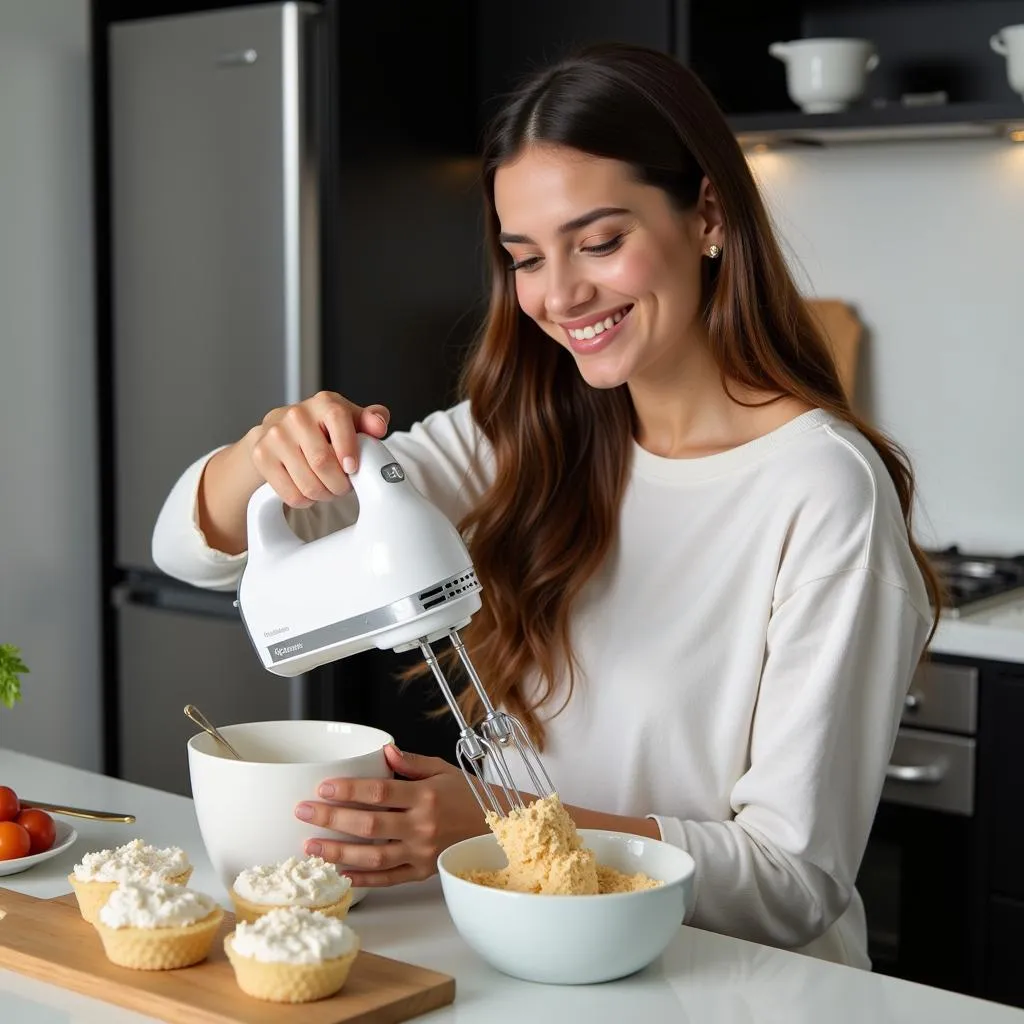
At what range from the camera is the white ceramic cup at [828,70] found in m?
2.46

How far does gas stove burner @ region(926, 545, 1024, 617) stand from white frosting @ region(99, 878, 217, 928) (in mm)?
1472

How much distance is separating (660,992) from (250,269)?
197 centimetres

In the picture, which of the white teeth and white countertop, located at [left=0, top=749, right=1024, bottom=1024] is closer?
white countertop, located at [left=0, top=749, right=1024, bottom=1024]

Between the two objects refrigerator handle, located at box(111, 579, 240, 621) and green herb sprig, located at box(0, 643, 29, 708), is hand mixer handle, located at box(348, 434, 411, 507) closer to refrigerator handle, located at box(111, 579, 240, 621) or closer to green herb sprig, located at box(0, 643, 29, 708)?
green herb sprig, located at box(0, 643, 29, 708)

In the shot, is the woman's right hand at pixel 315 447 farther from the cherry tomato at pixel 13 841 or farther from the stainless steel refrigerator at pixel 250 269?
the stainless steel refrigerator at pixel 250 269

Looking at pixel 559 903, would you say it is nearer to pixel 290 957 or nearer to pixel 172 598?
pixel 290 957

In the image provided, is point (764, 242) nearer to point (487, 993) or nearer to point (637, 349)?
point (637, 349)

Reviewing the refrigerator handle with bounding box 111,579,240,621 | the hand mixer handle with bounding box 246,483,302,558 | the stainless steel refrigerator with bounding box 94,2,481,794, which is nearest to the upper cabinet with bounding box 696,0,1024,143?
the stainless steel refrigerator with bounding box 94,2,481,794

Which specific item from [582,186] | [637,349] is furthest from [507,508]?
[582,186]

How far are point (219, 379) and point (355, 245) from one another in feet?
1.18

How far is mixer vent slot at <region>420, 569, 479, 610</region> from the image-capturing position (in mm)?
1020

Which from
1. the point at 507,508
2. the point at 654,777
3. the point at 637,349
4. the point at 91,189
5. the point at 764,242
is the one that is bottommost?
the point at 654,777

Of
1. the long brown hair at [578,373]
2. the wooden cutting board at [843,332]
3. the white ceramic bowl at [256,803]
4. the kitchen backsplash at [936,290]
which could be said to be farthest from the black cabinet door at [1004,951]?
the white ceramic bowl at [256,803]

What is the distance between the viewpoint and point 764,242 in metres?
1.48
